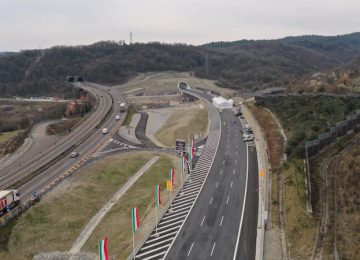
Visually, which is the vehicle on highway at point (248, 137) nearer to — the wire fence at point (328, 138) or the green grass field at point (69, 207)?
the green grass field at point (69, 207)

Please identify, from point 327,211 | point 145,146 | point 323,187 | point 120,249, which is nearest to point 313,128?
point 323,187

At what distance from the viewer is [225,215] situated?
165 ft

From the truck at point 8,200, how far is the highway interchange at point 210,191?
4.18 meters

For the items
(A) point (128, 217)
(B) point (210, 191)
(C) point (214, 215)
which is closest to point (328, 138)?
(B) point (210, 191)

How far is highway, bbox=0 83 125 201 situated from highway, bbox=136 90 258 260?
82.2 feet

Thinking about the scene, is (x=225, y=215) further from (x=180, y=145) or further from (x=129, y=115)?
(x=129, y=115)

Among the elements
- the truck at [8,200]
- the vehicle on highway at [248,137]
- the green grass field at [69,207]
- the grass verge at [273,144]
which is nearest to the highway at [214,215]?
the grass verge at [273,144]

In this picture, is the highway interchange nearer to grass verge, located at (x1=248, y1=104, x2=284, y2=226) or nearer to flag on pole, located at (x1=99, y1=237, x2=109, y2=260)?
grass verge, located at (x1=248, y1=104, x2=284, y2=226)

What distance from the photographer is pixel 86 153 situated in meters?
82.0

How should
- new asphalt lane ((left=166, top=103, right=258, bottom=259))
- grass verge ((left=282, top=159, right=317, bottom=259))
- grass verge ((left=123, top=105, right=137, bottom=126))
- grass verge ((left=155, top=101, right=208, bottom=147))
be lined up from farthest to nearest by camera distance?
grass verge ((left=123, top=105, right=137, bottom=126)) < grass verge ((left=155, top=101, right=208, bottom=147)) < new asphalt lane ((left=166, top=103, right=258, bottom=259)) < grass verge ((left=282, top=159, right=317, bottom=259))

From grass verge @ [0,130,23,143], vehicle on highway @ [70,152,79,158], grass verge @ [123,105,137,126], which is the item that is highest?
grass verge @ [123,105,137,126]

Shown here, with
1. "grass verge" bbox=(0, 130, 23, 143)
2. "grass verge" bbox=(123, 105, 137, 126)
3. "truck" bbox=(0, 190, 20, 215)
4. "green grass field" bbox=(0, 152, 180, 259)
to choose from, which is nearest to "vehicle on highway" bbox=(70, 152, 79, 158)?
"green grass field" bbox=(0, 152, 180, 259)

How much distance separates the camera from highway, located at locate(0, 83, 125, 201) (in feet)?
215

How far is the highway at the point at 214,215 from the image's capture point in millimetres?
41938
